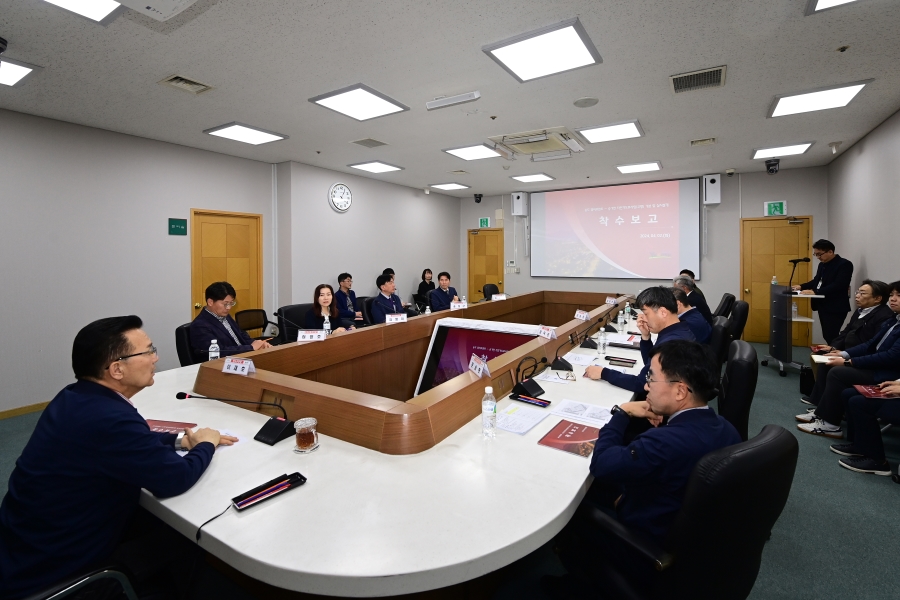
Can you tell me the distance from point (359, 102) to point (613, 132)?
267 centimetres

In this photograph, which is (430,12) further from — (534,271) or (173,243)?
(534,271)

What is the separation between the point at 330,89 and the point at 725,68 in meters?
2.92

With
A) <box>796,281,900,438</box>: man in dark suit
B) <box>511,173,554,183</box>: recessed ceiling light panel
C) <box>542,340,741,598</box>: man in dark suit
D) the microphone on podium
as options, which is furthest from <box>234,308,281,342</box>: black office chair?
<box>796,281,900,438</box>: man in dark suit

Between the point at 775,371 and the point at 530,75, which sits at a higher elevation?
the point at 530,75

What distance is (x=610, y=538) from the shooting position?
124 centimetres

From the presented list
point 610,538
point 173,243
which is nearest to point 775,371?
point 610,538

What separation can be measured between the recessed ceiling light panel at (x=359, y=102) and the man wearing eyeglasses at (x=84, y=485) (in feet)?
9.12

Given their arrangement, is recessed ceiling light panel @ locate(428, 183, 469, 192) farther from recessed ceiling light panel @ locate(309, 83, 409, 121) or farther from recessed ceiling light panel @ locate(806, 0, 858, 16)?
recessed ceiling light panel @ locate(806, 0, 858, 16)

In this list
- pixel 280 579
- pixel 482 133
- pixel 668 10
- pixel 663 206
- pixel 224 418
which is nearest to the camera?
pixel 280 579

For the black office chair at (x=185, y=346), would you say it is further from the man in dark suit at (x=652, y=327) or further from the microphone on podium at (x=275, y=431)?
the man in dark suit at (x=652, y=327)

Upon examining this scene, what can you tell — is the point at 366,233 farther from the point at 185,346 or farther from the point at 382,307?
the point at 185,346

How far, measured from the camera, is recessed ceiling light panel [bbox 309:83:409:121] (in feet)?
11.1

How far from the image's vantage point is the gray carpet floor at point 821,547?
1.74m

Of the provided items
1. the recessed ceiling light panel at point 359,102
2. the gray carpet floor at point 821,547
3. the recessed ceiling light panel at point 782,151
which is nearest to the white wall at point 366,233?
the recessed ceiling light panel at point 359,102
